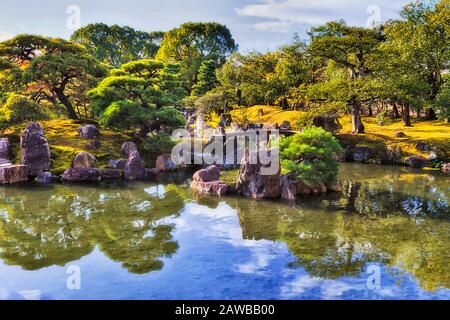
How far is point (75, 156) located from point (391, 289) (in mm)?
24960

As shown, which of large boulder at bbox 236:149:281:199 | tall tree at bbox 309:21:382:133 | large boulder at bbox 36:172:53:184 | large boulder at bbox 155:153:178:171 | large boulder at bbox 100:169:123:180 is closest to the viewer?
large boulder at bbox 236:149:281:199

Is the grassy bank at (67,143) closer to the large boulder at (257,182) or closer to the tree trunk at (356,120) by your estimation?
the large boulder at (257,182)

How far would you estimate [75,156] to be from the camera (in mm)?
30391

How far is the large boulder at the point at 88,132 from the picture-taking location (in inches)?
1363

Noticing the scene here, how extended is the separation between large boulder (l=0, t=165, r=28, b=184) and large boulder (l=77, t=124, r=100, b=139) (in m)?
7.16

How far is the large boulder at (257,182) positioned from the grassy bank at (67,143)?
1252 centimetres

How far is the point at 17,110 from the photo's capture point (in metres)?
31.0

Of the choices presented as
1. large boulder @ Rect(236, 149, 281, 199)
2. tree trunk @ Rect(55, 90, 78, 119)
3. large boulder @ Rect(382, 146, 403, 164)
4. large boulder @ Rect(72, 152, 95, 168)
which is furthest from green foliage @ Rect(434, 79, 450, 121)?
tree trunk @ Rect(55, 90, 78, 119)

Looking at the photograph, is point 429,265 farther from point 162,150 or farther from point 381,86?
point 381,86

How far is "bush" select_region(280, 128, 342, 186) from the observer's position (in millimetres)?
23109

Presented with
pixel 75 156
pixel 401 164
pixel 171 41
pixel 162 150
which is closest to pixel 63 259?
pixel 75 156

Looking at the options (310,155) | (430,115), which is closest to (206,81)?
(430,115)

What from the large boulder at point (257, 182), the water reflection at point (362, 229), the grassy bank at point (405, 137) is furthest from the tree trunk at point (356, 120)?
the large boulder at point (257, 182)

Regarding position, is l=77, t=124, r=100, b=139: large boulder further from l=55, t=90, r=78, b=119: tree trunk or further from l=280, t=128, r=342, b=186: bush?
l=280, t=128, r=342, b=186: bush
